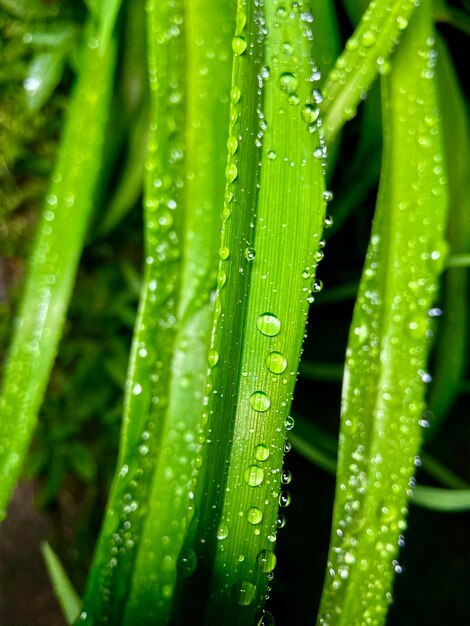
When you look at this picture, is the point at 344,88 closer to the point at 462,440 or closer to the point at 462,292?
the point at 462,292

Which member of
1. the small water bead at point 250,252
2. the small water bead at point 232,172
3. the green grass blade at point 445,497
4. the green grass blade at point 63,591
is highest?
the small water bead at point 232,172

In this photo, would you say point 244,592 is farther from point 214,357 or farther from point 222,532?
point 214,357

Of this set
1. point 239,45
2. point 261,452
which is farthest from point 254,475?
point 239,45

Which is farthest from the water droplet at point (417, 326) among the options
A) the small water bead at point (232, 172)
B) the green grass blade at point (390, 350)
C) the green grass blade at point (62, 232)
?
the green grass blade at point (62, 232)

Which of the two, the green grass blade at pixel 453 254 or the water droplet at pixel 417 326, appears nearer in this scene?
the water droplet at pixel 417 326

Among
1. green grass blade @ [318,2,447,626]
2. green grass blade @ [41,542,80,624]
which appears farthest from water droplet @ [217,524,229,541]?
green grass blade @ [41,542,80,624]

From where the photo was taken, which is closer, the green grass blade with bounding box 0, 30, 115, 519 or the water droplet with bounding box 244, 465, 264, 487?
the water droplet with bounding box 244, 465, 264, 487

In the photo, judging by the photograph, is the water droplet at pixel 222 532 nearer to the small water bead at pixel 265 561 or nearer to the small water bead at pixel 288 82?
the small water bead at pixel 265 561

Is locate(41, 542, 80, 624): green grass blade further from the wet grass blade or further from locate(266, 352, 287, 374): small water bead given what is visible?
locate(266, 352, 287, 374): small water bead

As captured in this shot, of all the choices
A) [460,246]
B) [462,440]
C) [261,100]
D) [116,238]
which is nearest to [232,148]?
[261,100]
